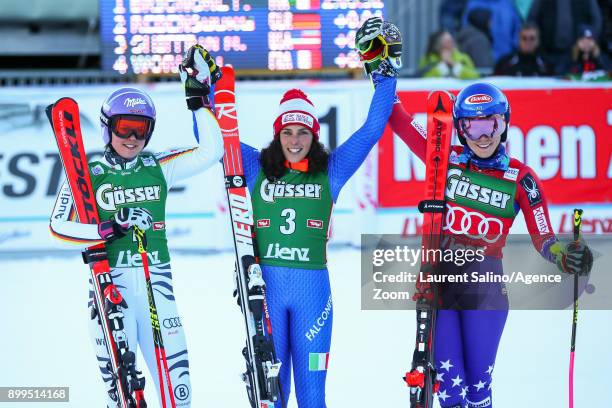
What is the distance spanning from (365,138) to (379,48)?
467mm

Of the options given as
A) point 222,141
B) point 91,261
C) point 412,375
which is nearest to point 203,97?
point 222,141

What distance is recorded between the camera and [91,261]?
17.0 feet

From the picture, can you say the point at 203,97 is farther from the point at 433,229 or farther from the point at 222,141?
the point at 433,229

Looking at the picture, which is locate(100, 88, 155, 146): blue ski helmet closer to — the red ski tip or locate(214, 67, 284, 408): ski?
locate(214, 67, 284, 408): ski

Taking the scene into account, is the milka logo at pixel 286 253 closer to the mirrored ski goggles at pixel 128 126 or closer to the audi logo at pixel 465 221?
the audi logo at pixel 465 221

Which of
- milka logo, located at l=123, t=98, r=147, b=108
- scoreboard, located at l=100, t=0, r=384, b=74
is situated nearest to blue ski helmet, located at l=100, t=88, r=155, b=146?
milka logo, located at l=123, t=98, r=147, b=108

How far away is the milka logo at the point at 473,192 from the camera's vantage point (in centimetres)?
520

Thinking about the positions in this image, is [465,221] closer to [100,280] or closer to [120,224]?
[120,224]

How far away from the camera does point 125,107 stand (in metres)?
5.29

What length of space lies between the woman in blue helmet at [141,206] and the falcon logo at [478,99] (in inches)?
49.2

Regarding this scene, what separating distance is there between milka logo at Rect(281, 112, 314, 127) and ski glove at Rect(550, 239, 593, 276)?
1.36 m

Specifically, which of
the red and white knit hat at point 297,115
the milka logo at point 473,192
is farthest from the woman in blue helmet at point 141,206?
the milka logo at point 473,192

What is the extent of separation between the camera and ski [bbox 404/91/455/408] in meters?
5.04

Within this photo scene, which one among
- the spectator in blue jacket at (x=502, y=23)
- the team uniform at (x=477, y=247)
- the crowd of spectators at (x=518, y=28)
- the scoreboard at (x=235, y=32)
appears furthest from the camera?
the spectator in blue jacket at (x=502, y=23)
